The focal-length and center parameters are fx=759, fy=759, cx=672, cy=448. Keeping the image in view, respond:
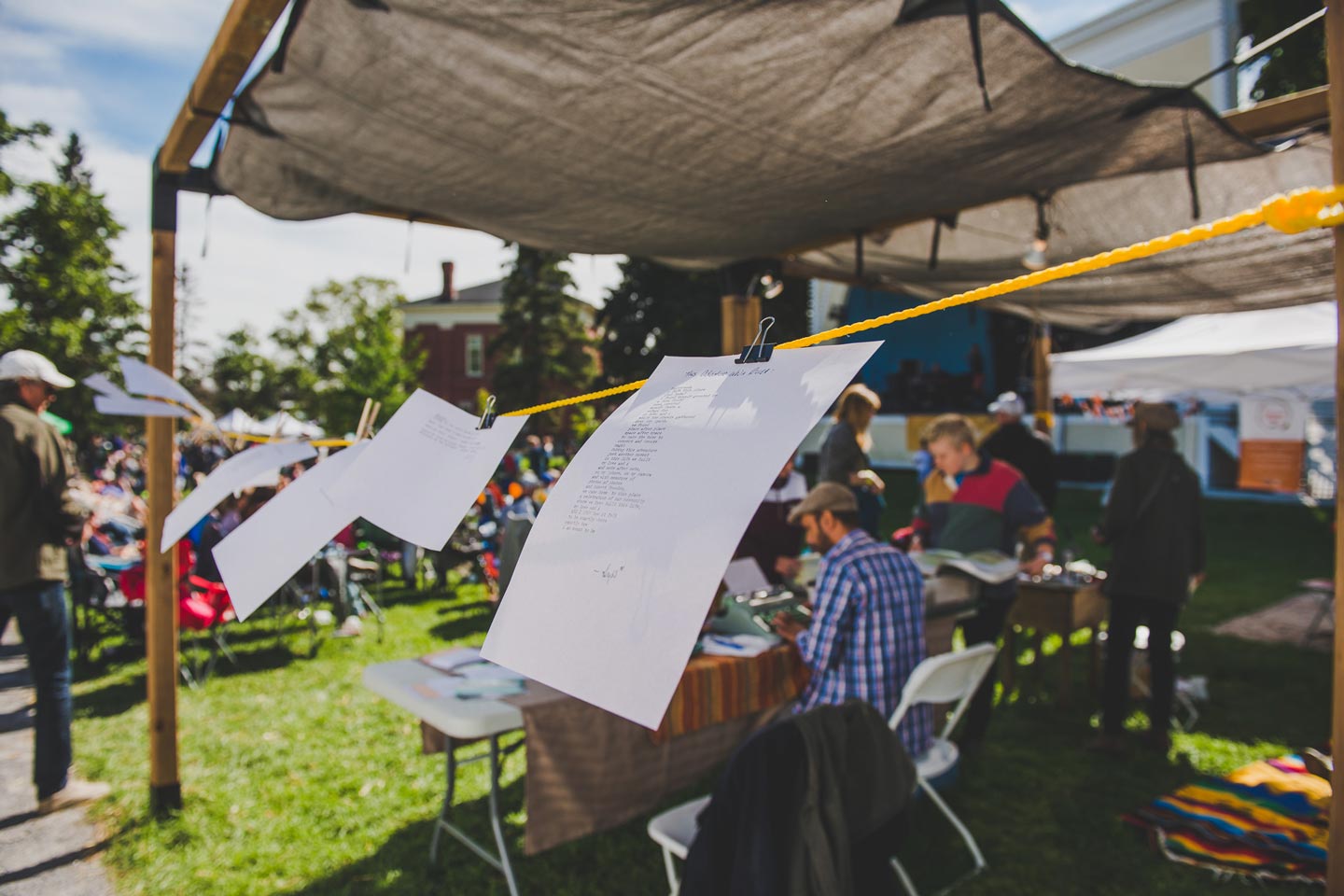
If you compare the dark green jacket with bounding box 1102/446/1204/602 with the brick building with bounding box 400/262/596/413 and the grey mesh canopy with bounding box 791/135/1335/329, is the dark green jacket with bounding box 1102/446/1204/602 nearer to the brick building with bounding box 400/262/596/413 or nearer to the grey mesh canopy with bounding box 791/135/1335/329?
the grey mesh canopy with bounding box 791/135/1335/329

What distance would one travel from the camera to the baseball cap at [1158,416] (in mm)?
4035

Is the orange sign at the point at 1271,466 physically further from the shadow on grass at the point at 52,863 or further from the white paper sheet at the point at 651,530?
the shadow on grass at the point at 52,863

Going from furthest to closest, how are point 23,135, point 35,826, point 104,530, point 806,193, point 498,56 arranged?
point 23,135 → point 104,530 → point 35,826 → point 806,193 → point 498,56

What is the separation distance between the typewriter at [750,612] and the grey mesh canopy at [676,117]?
1.76m

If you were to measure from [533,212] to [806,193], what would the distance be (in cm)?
120

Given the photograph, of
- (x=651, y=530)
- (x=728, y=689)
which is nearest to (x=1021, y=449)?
(x=728, y=689)

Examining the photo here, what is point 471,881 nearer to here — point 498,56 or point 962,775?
point 962,775

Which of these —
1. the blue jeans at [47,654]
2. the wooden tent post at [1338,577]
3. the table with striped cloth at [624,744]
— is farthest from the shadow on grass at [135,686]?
the wooden tent post at [1338,577]

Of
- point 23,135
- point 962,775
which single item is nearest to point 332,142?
point 962,775

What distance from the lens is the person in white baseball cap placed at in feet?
10.9

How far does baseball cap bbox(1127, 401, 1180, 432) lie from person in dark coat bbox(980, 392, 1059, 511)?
1255 mm

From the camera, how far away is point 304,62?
85.7 inches

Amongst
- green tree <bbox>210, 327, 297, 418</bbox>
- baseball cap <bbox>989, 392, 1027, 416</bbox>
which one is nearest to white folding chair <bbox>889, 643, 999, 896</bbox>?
baseball cap <bbox>989, 392, 1027, 416</bbox>

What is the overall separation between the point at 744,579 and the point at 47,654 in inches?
125
